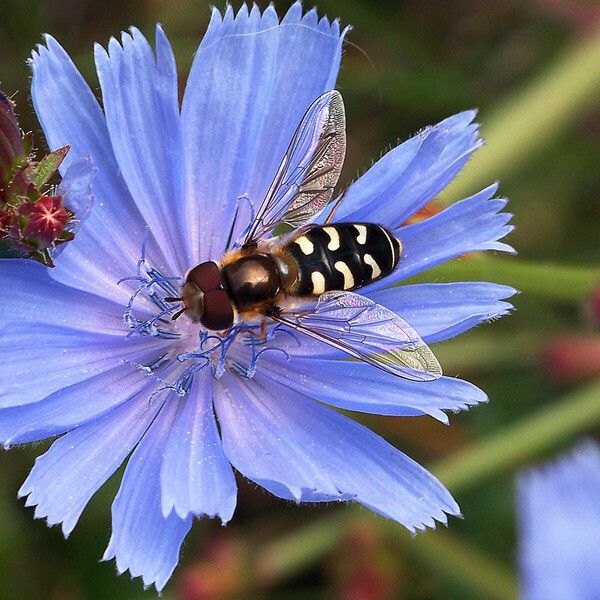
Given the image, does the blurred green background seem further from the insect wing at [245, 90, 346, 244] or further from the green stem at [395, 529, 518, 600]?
the insect wing at [245, 90, 346, 244]

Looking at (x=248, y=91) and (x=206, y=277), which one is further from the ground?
(x=248, y=91)

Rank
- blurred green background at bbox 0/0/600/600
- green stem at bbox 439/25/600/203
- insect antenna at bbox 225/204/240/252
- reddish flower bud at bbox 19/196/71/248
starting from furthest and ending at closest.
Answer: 1. green stem at bbox 439/25/600/203
2. blurred green background at bbox 0/0/600/600
3. insect antenna at bbox 225/204/240/252
4. reddish flower bud at bbox 19/196/71/248

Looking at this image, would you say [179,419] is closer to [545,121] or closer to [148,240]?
[148,240]

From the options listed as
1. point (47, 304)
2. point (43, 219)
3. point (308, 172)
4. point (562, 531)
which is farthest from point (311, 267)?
point (562, 531)

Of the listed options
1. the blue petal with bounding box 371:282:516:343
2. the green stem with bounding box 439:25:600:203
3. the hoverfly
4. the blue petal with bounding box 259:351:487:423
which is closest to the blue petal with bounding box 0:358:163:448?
the hoverfly

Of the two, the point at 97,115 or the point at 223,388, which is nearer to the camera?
the point at 97,115

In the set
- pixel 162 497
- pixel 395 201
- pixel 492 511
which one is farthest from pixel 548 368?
pixel 162 497

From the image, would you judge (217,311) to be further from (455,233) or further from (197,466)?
(455,233)
